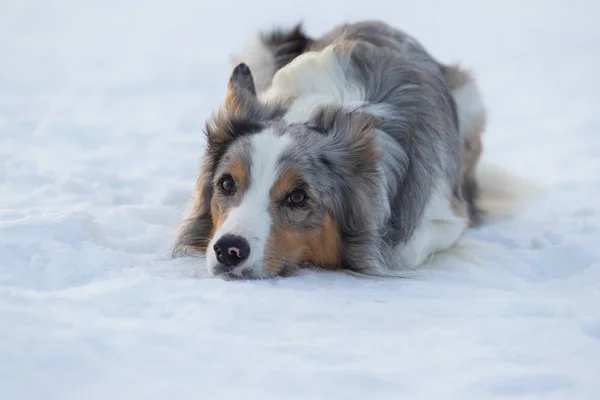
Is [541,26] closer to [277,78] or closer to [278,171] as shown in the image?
[277,78]

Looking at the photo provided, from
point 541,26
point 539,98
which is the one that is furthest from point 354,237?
point 541,26

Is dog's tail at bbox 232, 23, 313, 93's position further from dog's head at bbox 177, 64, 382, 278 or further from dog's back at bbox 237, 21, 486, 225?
dog's head at bbox 177, 64, 382, 278

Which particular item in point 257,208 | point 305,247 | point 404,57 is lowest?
point 305,247

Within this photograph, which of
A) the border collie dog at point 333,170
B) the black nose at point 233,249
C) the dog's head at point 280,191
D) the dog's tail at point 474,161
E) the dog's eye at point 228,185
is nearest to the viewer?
the black nose at point 233,249

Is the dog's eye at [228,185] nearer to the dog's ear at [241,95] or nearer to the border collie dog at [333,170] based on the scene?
the border collie dog at [333,170]

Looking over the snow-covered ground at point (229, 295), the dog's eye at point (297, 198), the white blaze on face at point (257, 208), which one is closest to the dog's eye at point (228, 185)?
the white blaze on face at point (257, 208)

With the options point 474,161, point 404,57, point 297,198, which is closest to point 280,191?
point 297,198

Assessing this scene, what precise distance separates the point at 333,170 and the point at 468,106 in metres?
2.38

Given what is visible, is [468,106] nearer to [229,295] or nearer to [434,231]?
[434,231]

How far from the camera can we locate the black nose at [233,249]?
410cm

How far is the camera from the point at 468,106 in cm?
661

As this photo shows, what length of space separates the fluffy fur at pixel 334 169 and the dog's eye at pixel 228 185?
11mm

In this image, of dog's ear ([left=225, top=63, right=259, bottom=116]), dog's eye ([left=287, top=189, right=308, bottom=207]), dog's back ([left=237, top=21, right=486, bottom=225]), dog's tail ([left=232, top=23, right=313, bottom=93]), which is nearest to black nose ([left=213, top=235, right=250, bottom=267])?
dog's eye ([left=287, top=189, right=308, bottom=207])

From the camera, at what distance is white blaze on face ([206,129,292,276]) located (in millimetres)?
4148
